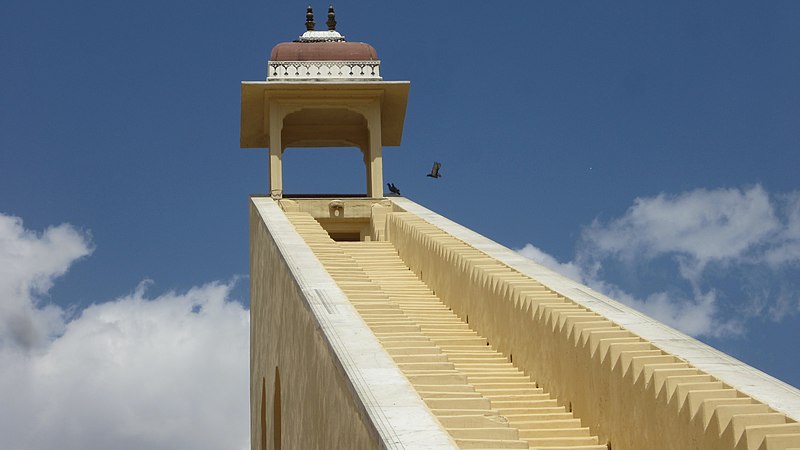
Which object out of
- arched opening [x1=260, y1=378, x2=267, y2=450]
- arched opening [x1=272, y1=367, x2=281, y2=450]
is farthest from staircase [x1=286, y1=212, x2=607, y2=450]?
arched opening [x1=260, y1=378, x2=267, y2=450]

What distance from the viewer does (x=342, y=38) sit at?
A: 19.4 metres

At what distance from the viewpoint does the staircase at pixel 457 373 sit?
5819 millimetres

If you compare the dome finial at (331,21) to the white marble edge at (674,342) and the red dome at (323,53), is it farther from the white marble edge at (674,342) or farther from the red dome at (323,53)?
the white marble edge at (674,342)

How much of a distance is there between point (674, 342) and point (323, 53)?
12.0 metres

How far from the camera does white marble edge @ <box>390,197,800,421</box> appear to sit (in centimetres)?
587

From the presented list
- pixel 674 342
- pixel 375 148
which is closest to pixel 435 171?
pixel 375 148

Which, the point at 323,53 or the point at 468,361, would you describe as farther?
the point at 323,53

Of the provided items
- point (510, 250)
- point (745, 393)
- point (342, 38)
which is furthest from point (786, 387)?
point (342, 38)

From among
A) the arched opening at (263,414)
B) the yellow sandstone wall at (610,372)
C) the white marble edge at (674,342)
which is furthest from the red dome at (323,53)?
the yellow sandstone wall at (610,372)

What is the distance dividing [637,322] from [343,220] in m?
10.2

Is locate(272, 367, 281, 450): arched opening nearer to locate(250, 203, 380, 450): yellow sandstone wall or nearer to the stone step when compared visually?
locate(250, 203, 380, 450): yellow sandstone wall

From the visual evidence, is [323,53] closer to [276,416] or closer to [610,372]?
[276,416]

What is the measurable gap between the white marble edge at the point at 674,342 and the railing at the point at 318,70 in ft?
24.3

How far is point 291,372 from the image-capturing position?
32.4 feet
